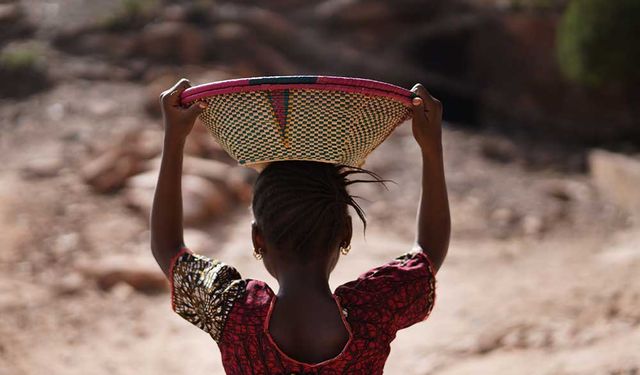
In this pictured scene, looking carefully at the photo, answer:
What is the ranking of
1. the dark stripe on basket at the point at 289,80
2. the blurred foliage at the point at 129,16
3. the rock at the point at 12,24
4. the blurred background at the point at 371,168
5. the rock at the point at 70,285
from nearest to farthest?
1. the dark stripe on basket at the point at 289,80
2. the blurred background at the point at 371,168
3. the rock at the point at 70,285
4. the rock at the point at 12,24
5. the blurred foliage at the point at 129,16

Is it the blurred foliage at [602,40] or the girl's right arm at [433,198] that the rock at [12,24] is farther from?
the girl's right arm at [433,198]

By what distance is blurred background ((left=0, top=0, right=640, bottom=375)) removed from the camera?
4.62 m

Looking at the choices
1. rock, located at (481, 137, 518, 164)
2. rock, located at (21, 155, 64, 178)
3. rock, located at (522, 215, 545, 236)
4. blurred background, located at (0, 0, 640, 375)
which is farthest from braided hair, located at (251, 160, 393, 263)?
rock, located at (481, 137, 518, 164)

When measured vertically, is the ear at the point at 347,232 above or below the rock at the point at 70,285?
below

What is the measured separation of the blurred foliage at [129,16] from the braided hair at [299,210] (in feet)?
31.2

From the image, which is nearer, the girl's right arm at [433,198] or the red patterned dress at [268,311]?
the red patterned dress at [268,311]

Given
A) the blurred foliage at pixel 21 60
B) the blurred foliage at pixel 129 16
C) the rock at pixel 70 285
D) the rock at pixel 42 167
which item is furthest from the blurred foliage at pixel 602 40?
the rock at pixel 70 285

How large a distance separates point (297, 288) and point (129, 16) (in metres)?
9.74

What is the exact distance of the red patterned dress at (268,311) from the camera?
158cm

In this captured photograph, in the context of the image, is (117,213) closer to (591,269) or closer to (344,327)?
(591,269)

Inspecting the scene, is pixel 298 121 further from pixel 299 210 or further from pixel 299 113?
pixel 299 210

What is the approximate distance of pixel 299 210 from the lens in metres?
1.60

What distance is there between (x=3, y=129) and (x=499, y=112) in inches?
300

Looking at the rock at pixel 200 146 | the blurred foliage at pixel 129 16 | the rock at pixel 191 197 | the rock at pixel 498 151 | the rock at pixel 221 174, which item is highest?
the blurred foliage at pixel 129 16
